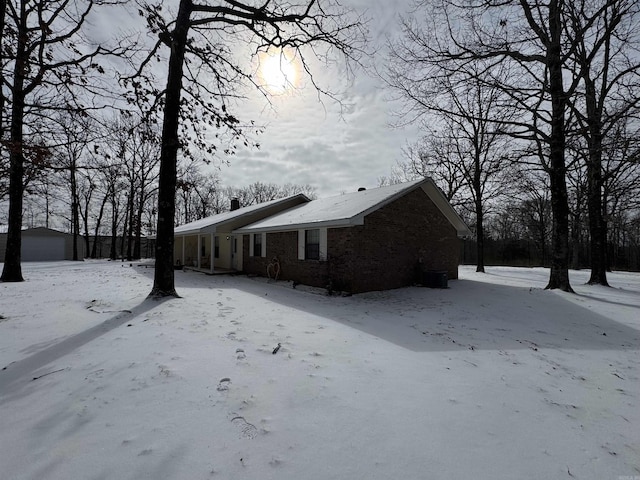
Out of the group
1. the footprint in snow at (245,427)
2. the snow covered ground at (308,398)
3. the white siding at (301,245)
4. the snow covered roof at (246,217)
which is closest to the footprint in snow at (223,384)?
the snow covered ground at (308,398)

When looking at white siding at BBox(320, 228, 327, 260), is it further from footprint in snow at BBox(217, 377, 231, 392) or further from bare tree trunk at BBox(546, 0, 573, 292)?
bare tree trunk at BBox(546, 0, 573, 292)

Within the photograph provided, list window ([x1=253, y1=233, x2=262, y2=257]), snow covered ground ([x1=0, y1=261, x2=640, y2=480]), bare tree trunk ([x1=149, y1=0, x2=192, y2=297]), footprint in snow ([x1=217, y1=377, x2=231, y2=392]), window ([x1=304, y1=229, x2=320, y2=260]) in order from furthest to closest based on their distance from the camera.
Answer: window ([x1=253, y1=233, x2=262, y2=257]) → window ([x1=304, y1=229, x2=320, y2=260]) → bare tree trunk ([x1=149, y1=0, x2=192, y2=297]) → footprint in snow ([x1=217, y1=377, x2=231, y2=392]) → snow covered ground ([x1=0, y1=261, x2=640, y2=480])

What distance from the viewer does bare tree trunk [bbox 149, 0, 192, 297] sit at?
788 cm

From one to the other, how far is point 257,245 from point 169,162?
7749 millimetres

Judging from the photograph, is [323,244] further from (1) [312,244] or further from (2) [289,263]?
(2) [289,263]

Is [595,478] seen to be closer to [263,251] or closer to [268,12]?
[268,12]

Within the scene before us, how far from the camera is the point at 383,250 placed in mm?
10867

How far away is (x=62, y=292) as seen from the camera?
334 inches

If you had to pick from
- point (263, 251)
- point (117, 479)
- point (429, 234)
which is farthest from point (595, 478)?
point (263, 251)

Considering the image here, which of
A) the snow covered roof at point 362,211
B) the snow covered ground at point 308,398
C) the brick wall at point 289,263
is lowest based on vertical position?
the snow covered ground at point 308,398

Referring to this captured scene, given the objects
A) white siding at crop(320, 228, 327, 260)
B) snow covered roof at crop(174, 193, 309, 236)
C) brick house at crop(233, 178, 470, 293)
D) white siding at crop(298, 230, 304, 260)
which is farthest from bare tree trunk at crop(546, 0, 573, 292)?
snow covered roof at crop(174, 193, 309, 236)

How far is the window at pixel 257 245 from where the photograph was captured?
49.3 feet

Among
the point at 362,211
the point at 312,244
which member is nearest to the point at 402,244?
the point at 362,211

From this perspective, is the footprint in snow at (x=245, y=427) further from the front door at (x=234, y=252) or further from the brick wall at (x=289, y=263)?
the front door at (x=234, y=252)
